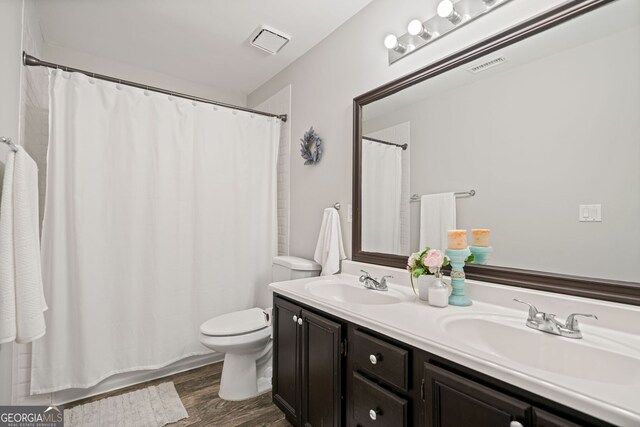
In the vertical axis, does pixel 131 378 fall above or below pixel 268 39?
below

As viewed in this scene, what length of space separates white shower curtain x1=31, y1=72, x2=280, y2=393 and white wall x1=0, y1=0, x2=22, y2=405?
0.99ft

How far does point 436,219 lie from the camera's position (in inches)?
57.9

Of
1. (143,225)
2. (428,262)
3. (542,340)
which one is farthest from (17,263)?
(542,340)

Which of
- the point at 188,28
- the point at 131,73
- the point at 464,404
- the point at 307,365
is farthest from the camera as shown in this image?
the point at 131,73

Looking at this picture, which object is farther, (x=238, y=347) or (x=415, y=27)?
(x=238, y=347)

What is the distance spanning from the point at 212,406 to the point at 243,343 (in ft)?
1.39

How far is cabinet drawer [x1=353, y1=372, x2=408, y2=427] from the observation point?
0.98 meters

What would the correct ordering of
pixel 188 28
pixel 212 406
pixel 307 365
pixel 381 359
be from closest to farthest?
pixel 381 359
pixel 307 365
pixel 212 406
pixel 188 28

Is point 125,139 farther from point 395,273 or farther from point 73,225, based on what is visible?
point 395,273

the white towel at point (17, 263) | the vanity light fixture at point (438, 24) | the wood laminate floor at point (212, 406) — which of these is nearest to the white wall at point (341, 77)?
the vanity light fixture at point (438, 24)

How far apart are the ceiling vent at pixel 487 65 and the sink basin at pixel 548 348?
3.40ft

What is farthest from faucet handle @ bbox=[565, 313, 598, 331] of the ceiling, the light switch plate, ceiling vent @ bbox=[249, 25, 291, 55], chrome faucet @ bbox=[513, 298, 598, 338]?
ceiling vent @ bbox=[249, 25, 291, 55]

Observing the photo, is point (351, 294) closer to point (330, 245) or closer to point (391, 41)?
point (330, 245)

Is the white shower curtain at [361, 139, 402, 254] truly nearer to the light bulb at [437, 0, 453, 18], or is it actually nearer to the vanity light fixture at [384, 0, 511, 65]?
the vanity light fixture at [384, 0, 511, 65]
